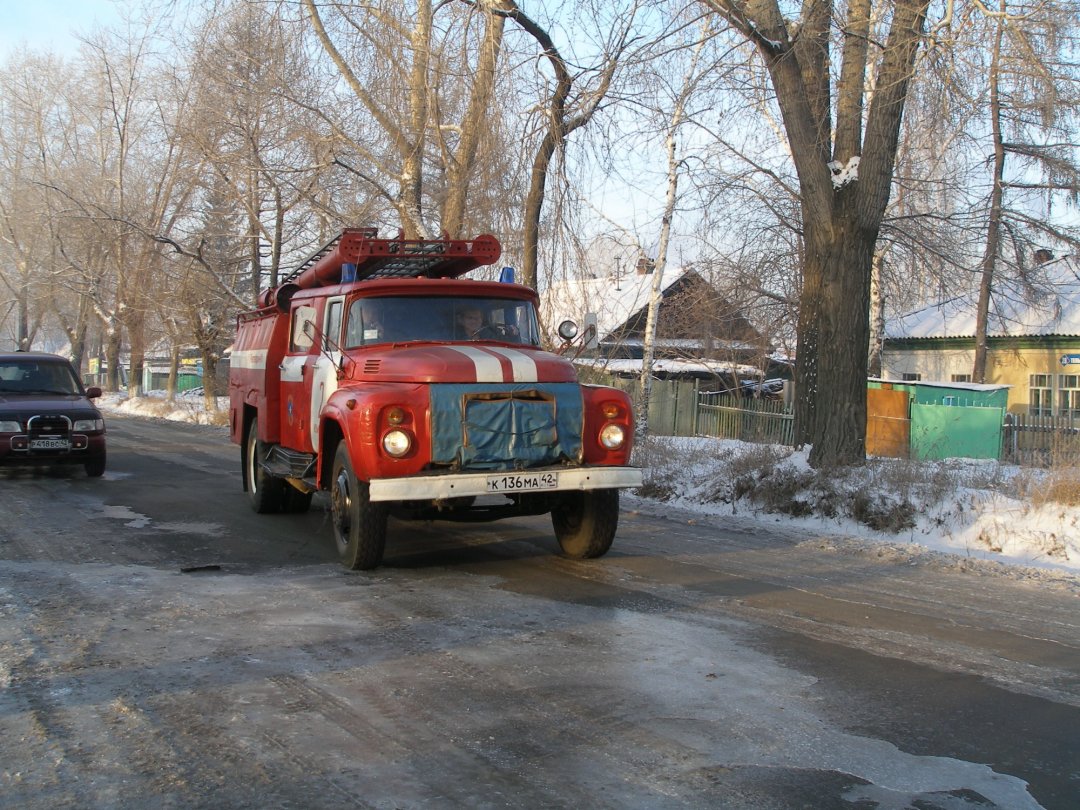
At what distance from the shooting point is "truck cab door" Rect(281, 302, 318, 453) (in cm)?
913

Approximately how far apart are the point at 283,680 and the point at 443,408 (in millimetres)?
2628

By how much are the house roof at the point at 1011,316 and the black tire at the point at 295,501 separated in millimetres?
19007

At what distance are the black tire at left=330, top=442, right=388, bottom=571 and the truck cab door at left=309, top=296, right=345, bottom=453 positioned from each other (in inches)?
20.6

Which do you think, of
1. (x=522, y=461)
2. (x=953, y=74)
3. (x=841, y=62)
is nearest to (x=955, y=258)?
(x=841, y=62)

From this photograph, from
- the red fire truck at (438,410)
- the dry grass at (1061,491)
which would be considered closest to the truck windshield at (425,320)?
the red fire truck at (438,410)

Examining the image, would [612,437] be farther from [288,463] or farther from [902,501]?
[902,501]

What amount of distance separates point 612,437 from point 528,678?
298 cm

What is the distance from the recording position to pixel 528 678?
5098 mm

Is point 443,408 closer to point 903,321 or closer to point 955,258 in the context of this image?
point 955,258

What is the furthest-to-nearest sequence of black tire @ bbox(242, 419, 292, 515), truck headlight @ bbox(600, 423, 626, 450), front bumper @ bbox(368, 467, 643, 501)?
black tire @ bbox(242, 419, 292, 515) < truck headlight @ bbox(600, 423, 626, 450) < front bumper @ bbox(368, 467, 643, 501)

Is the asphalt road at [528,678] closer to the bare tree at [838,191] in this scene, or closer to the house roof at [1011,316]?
the bare tree at [838,191]

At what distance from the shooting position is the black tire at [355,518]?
7398 mm

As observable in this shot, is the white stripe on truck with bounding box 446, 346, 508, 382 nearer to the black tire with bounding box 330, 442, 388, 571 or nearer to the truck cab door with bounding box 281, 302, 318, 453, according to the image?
the black tire with bounding box 330, 442, 388, 571

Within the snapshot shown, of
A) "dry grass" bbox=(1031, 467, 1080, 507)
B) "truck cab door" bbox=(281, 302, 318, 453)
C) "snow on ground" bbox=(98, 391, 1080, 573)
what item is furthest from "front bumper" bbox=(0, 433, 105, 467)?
"dry grass" bbox=(1031, 467, 1080, 507)
